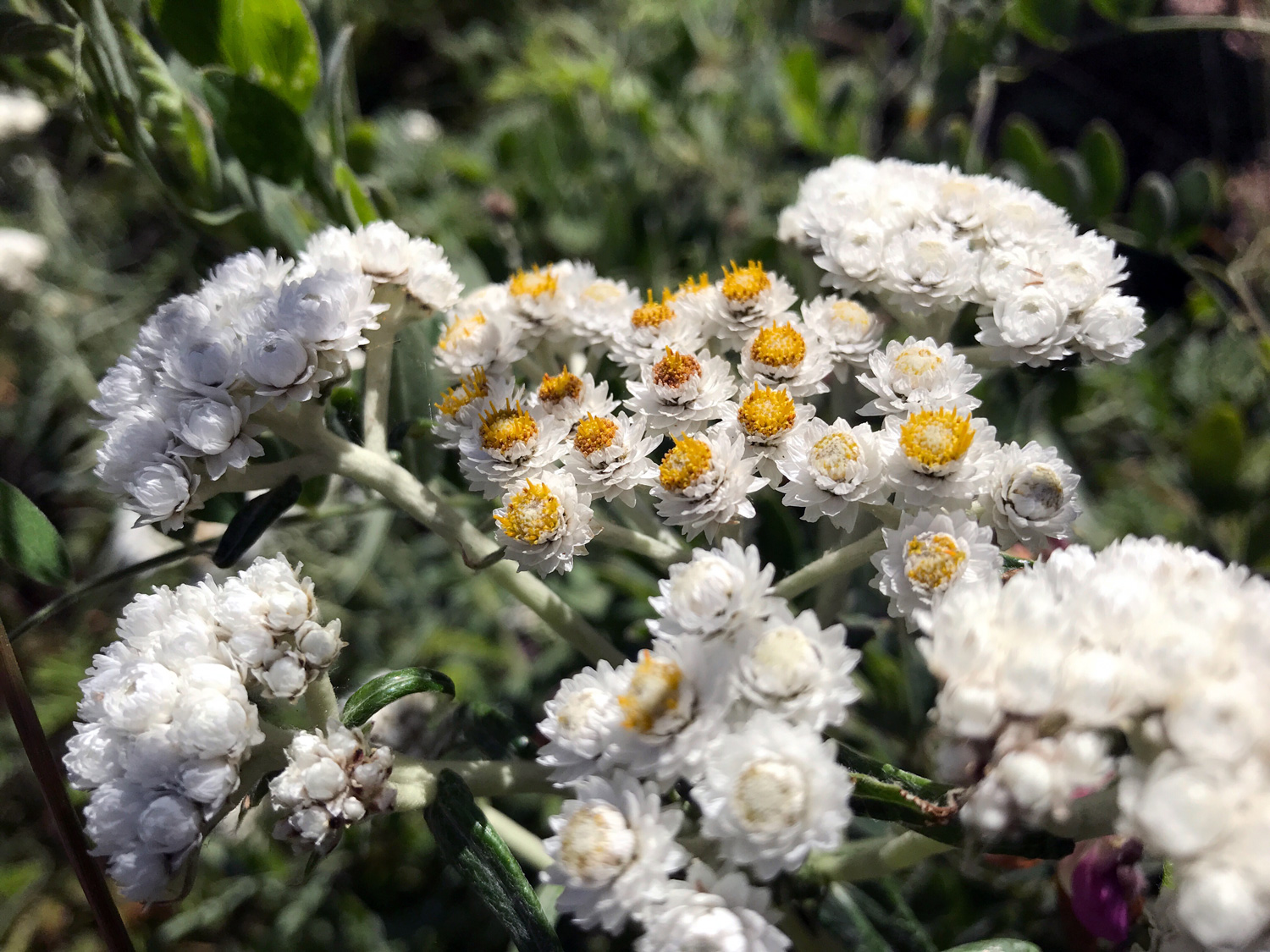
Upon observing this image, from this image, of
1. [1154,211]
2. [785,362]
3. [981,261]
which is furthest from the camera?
[1154,211]

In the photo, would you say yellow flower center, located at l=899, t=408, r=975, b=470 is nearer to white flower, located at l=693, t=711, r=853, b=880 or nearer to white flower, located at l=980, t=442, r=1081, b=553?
white flower, located at l=980, t=442, r=1081, b=553

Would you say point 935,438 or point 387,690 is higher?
point 935,438

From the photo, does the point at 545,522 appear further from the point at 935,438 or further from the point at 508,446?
the point at 935,438

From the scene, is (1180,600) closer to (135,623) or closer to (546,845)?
(546,845)

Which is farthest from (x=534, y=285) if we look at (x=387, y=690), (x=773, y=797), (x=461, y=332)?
(x=773, y=797)

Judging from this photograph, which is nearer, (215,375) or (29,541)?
(215,375)

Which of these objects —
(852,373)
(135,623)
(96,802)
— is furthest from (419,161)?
(96,802)

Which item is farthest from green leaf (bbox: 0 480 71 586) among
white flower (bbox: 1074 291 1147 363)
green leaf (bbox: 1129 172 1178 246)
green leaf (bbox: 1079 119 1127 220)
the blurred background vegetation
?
green leaf (bbox: 1129 172 1178 246)
